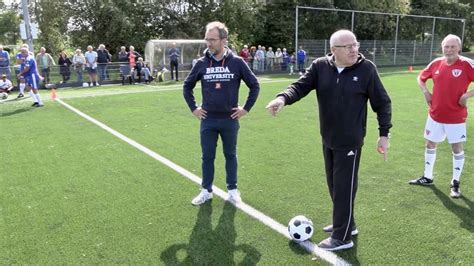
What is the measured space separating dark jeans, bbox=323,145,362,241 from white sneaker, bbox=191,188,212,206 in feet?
5.75

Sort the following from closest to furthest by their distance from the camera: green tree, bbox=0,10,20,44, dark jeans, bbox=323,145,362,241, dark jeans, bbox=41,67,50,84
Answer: dark jeans, bbox=323,145,362,241 → dark jeans, bbox=41,67,50,84 → green tree, bbox=0,10,20,44

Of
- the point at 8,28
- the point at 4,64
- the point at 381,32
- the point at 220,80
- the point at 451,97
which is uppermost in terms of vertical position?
the point at 8,28

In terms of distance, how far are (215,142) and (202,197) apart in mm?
695

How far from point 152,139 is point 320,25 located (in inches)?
1173

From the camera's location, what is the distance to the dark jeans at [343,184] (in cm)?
374

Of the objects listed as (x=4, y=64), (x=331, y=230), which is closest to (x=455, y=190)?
(x=331, y=230)

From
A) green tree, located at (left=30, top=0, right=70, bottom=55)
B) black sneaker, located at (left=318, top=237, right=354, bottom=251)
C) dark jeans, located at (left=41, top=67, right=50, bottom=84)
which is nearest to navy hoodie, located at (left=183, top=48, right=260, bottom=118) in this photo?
black sneaker, located at (left=318, top=237, right=354, bottom=251)

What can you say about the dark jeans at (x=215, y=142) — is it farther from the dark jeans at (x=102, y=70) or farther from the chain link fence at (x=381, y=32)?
the chain link fence at (x=381, y=32)

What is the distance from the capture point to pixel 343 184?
12.4 ft

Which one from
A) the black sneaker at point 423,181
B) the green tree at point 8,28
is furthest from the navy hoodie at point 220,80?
the green tree at point 8,28

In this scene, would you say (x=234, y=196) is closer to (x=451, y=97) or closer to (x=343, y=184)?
(x=343, y=184)

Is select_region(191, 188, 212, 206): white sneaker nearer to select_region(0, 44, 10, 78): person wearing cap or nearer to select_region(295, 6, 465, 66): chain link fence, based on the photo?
select_region(0, 44, 10, 78): person wearing cap

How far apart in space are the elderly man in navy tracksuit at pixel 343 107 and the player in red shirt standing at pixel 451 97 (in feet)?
6.40

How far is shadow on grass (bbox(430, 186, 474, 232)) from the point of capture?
4496 mm
